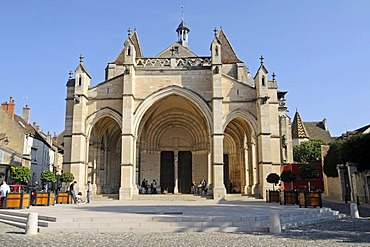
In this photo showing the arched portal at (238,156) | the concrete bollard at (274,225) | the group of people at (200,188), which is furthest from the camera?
the arched portal at (238,156)

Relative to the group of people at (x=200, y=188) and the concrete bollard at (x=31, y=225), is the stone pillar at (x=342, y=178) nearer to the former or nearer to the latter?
the group of people at (x=200, y=188)

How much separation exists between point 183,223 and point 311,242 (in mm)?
3393

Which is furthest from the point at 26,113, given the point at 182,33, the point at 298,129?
the point at 298,129

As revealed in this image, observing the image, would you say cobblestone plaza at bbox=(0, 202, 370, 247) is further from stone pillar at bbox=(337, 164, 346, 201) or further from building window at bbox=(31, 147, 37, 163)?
building window at bbox=(31, 147, 37, 163)

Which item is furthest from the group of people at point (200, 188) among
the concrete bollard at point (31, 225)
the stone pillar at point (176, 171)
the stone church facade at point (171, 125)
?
the concrete bollard at point (31, 225)

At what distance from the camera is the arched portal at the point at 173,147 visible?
2509cm

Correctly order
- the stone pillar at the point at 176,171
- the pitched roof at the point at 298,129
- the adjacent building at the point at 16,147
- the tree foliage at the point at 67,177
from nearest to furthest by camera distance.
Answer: the tree foliage at the point at 67,177, the adjacent building at the point at 16,147, the stone pillar at the point at 176,171, the pitched roof at the point at 298,129

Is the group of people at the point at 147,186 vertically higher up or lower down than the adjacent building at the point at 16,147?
lower down

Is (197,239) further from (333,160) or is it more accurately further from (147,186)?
(333,160)

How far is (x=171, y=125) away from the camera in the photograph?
87.9ft

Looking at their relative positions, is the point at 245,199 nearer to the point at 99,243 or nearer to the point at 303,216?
the point at 303,216

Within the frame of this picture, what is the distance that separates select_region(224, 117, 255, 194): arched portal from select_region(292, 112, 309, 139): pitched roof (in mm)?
23455

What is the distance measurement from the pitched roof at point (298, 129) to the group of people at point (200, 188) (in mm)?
27548

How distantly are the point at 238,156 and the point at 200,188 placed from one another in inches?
192
